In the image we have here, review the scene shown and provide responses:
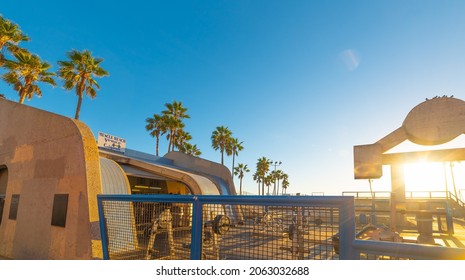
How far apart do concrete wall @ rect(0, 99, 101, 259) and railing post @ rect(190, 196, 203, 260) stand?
4.34 meters

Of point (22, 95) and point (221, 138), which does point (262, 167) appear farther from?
point (22, 95)

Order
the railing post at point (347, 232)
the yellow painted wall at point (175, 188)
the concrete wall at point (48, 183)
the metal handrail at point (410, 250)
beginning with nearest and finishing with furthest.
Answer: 1. the metal handrail at point (410, 250)
2. the railing post at point (347, 232)
3. the concrete wall at point (48, 183)
4. the yellow painted wall at point (175, 188)

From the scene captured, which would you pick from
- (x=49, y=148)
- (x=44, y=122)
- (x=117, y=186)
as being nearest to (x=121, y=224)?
(x=49, y=148)

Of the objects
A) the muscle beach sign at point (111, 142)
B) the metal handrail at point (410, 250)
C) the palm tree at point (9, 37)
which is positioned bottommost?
the metal handrail at point (410, 250)

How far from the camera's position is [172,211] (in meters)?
3.73

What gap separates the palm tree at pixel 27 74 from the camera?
20.5 m

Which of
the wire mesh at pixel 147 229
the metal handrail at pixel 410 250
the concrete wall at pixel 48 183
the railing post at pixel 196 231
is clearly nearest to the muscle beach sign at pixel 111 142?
the concrete wall at pixel 48 183

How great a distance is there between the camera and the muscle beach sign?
21858mm

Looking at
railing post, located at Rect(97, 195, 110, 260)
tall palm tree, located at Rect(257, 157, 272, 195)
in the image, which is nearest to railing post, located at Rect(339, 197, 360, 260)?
railing post, located at Rect(97, 195, 110, 260)

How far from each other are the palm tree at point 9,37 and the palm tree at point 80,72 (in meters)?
3.11

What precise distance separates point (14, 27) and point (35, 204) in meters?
19.5

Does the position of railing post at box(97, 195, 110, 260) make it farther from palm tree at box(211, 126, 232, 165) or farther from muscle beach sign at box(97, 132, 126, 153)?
palm tree at box(211, 126, 232, 165)

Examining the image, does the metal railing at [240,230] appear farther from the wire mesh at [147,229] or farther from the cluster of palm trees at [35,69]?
the cluster of palm trees at [35,69]

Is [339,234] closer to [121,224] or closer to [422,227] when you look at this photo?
[121,224]
